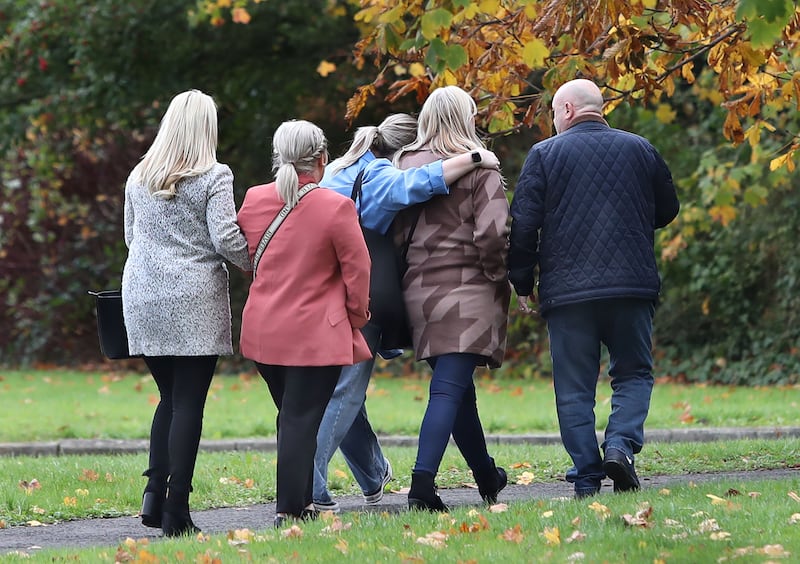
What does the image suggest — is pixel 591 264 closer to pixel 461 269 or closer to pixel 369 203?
pixel 461 269

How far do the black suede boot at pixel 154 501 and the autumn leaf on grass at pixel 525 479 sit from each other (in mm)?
2436

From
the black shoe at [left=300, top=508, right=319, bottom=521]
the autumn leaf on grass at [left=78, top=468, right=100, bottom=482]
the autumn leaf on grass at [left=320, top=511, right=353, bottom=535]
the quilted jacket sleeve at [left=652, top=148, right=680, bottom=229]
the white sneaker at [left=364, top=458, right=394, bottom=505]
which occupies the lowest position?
the autumn leaf on grass at [left=78, top=468, right=100, bottom=482]

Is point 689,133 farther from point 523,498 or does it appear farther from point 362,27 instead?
point 523,498

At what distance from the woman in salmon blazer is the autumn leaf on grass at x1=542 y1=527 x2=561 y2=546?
1.19 metres

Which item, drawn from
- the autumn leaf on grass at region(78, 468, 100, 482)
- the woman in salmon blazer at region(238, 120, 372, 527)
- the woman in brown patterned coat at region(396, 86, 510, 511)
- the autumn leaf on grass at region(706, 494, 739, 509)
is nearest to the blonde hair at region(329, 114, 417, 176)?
the woman in brown patterned coat at region(396, 86, 510, 511)

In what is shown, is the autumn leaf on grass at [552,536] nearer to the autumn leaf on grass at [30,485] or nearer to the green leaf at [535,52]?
the green leaf at [535,52]

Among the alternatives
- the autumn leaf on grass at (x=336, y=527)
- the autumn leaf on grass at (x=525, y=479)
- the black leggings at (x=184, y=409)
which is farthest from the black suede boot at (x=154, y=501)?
the autumn leaf on grass at (x=525, y=479)

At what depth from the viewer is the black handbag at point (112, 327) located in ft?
20.1

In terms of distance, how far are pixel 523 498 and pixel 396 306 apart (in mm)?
1359

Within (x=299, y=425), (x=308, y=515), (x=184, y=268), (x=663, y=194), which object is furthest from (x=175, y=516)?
(x=663, y=194)

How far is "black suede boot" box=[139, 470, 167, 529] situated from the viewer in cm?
598

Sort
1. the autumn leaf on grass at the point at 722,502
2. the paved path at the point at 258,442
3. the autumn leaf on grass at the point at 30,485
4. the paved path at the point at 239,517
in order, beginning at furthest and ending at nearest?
→ the paved path at the point at 258,442 < the autumn leaf on grass at the point at 30,485 < the paved path at the point at 239,517 < the autumn leaf on grass at the point at 722,502

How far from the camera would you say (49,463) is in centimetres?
859

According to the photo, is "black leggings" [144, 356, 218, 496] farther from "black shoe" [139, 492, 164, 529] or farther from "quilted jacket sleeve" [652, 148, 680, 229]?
"quilted jacket sleeve" [652, 148, 680, 229]
